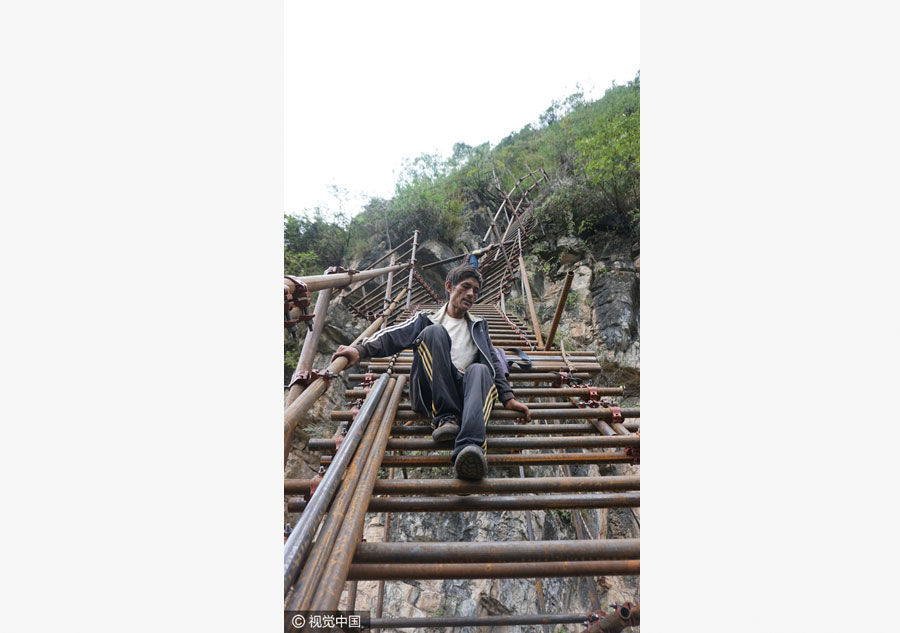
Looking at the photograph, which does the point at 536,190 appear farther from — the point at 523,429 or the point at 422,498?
the point at 422,498

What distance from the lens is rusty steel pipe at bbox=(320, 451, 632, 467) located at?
1.43 m

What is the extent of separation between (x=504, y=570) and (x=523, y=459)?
534 millimetres

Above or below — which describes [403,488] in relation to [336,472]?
below

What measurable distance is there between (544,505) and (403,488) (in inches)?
19.2

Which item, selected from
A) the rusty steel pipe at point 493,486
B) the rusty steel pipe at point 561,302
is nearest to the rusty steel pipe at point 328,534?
the rusty steel pipe at point 493,486

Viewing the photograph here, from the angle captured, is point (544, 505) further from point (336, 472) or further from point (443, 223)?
point (443, 223)

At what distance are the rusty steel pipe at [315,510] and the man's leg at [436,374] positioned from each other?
1.09ft

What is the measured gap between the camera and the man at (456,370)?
4.51ft

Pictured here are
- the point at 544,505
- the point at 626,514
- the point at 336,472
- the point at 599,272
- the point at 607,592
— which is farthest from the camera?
the point at 599,272

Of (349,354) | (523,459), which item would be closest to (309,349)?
(349,354)

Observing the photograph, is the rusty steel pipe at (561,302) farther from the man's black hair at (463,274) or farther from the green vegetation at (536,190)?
the green vegetation at (536,190)

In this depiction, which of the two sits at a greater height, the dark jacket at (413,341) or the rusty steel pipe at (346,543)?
the dark jacket at (413,341)

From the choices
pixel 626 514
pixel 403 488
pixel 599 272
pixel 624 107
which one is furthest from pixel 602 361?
pixel 624 107

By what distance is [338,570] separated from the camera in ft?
2.53
